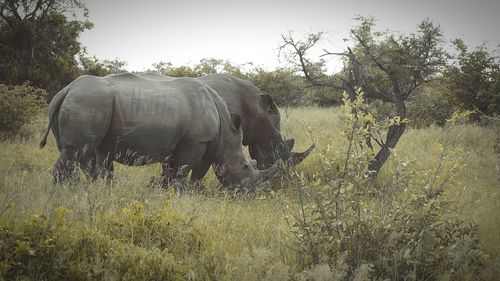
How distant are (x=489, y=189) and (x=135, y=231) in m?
6.09

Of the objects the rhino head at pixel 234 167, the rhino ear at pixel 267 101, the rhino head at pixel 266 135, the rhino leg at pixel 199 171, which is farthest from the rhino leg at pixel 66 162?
the rhino ear at pixel 267 101

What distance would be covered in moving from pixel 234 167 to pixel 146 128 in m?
1.61

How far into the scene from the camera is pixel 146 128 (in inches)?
211

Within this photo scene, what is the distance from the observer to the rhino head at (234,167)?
20.3ft

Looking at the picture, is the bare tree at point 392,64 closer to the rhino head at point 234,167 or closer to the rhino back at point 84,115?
the rhino head at point 234,167

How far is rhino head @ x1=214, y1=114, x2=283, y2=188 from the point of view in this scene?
6.18 metres

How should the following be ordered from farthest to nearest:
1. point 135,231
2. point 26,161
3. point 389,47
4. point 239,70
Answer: point 239,70
point 389,47
point 26,161
point 135,231

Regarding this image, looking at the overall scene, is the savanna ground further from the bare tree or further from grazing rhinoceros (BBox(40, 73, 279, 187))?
the bare tree

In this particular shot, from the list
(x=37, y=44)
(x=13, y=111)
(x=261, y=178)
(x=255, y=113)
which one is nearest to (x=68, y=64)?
(x=37, y=44)

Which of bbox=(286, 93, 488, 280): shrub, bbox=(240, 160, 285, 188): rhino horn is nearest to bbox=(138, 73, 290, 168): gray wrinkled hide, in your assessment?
bbox=(240, 160, 285, 188): rhino horn

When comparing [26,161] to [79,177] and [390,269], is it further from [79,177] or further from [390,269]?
[390,269]

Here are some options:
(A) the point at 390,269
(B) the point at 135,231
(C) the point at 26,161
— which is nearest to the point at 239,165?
(B) the point at 135,231

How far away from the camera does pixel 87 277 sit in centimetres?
264

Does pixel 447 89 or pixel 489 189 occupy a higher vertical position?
pixel 447 89
